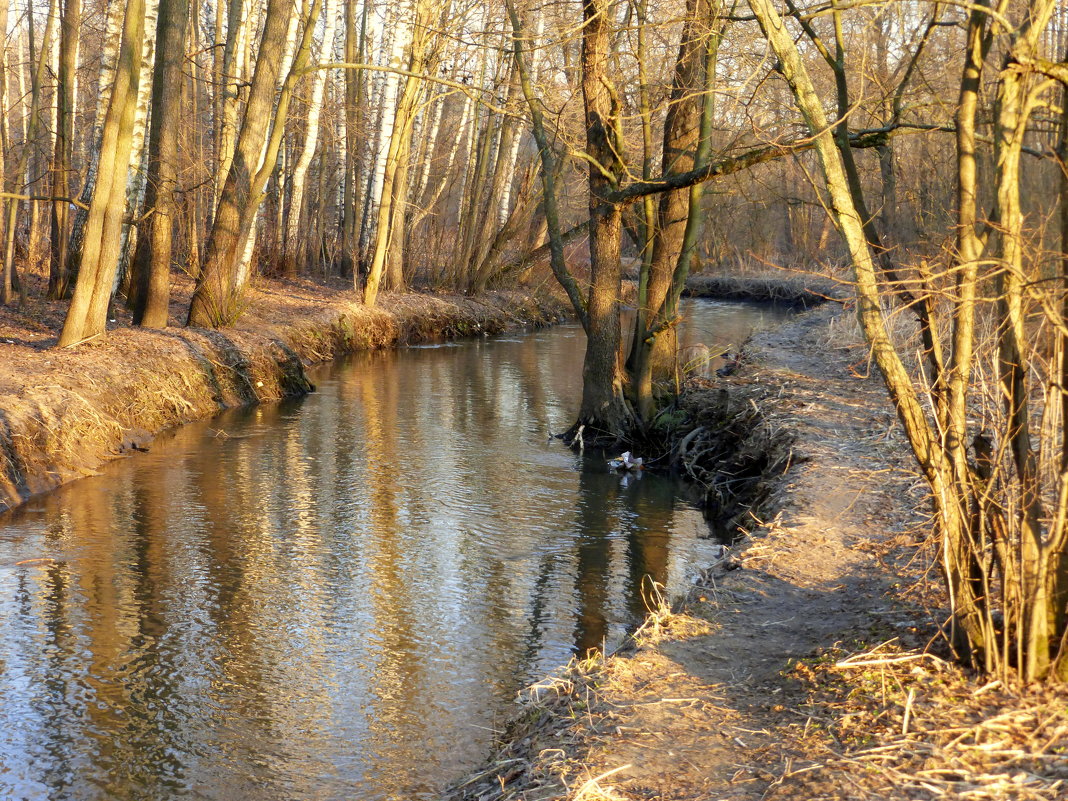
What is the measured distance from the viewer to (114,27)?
15.2 metres

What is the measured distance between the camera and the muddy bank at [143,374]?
30.4 feet

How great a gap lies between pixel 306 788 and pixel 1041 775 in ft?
9.16

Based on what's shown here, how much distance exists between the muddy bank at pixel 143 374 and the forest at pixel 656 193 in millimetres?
677

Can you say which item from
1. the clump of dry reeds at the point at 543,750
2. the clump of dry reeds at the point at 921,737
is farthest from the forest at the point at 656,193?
the clump of dry reeds at the point at 543,750

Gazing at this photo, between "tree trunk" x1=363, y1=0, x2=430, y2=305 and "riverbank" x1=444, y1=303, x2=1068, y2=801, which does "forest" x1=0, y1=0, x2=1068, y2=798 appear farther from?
"riverbank" x1=444, y1=303, x2=1068, y2=801

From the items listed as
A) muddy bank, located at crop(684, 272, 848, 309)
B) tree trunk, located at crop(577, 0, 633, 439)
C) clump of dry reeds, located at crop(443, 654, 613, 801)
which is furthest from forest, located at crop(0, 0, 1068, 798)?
muddy bank, located at crop(684, 272, 848, 309)

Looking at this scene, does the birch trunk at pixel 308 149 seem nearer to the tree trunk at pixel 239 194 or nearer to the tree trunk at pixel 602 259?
the tree trunk at pixel 239 194

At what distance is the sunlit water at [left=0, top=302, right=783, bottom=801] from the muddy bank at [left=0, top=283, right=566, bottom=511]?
373 millimetres

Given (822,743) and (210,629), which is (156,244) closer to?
(210,629)

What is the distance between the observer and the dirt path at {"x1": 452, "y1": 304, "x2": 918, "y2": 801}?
359 cm

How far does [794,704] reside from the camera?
13.3 feet

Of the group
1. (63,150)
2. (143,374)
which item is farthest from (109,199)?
(63,150)

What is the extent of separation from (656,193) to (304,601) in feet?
20.4

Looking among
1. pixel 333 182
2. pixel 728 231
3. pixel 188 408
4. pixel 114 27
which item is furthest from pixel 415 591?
pixel 728 231
